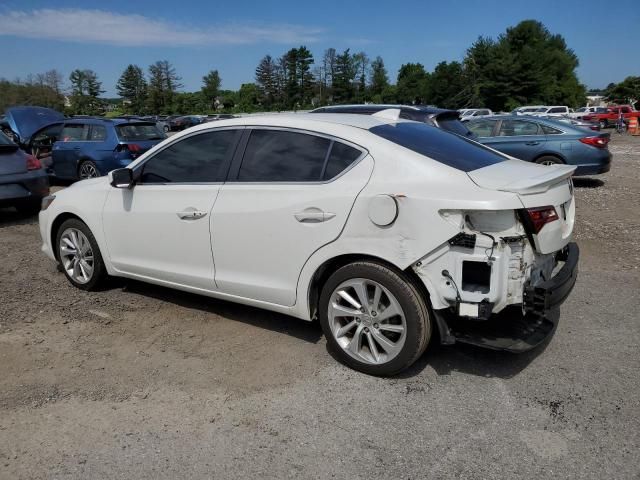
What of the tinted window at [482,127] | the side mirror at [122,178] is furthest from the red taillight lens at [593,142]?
the side mirror at [122,178]

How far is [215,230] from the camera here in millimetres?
3967

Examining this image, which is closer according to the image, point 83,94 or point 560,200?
point 560,200

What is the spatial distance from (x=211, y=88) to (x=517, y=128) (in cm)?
10601

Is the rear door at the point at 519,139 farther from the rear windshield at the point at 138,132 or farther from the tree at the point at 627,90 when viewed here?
the tree at the point at 627,90

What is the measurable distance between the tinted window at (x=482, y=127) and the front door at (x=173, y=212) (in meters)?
9.23

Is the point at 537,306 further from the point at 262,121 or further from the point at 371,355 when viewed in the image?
the point at 262,121

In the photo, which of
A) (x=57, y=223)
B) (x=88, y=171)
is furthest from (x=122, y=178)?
(x=88, y=171)

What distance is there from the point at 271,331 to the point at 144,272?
→ 124 cm

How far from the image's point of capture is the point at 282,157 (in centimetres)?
381

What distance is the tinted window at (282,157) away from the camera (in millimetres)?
3654

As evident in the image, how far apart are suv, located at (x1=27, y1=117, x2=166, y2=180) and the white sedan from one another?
7122 mm

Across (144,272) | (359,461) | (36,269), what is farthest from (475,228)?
(36,269)

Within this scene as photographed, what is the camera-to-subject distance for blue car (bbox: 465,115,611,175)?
11102 millimetres

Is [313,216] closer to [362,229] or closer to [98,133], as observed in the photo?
[362,229]
